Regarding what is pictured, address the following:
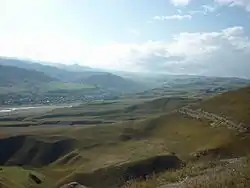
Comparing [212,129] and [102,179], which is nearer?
[102,179]

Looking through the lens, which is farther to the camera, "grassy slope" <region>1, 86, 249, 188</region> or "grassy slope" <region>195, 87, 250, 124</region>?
"grassy slope" <region>195, 87, 250, 124</region>

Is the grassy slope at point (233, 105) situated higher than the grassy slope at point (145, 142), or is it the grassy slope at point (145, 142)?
the grassy slope at point (233, 105)

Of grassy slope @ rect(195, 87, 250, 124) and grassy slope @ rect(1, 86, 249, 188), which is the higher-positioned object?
grassy slope @ rect(195, 87, 250, 124)

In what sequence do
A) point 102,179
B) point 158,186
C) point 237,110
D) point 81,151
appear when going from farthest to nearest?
point 81,151, point 237,110, point 102,179, point 158,186

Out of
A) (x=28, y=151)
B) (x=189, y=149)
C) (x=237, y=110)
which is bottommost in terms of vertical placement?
(x=28, y=151)

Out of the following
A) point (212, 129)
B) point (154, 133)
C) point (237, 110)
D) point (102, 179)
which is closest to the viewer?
point (102, 179)

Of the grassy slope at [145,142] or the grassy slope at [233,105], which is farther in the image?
the grassy slope at [233,105]

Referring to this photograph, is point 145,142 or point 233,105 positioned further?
point 233,105

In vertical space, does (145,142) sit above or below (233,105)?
below

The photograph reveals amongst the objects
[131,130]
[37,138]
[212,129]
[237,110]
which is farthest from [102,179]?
[37,138]

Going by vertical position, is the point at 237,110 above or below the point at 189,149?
above

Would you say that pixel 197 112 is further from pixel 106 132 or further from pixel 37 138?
pixel 37 138
